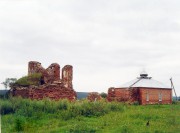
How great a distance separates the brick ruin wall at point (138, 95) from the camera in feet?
127

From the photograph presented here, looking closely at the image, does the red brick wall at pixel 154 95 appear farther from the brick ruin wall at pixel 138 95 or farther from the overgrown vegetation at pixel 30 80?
the overgrown vegetation at pixel 30 80

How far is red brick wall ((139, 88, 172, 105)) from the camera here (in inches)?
1529

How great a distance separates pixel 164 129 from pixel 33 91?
50.0 feet

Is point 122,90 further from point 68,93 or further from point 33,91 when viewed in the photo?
point 33,91

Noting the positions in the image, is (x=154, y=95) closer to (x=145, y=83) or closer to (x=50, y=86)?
(x=145, y=83)

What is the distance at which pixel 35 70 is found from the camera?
35.5m

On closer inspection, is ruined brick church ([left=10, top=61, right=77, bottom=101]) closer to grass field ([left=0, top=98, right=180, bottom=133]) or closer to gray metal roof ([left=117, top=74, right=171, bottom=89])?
grass field ([left=0, top=98, right=180, bottom=133])

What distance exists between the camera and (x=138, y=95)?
39.0 m

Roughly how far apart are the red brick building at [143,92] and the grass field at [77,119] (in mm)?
10754

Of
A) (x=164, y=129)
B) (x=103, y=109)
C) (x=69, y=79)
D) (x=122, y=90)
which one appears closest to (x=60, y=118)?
(x=103, y=109)

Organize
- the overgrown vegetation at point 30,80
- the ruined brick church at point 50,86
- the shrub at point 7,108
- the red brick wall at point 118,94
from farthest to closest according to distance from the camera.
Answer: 1. the red brick wall at point 118,94
2. the overgrown vegetation at point 30,80
3. the ruined brick church at point 50,86
4. the shrub at point 7,108

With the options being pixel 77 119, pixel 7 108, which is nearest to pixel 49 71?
pixel 7 108

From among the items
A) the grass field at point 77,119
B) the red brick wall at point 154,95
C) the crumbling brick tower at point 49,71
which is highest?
the crumbling brick tower at point 49,71

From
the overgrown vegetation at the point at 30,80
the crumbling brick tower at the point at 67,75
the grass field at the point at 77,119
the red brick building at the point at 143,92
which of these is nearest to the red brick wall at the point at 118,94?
the red brick building at the point at 143,92
